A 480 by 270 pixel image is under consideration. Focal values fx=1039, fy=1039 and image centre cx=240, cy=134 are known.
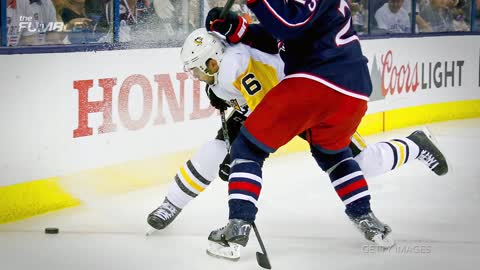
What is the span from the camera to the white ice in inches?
144

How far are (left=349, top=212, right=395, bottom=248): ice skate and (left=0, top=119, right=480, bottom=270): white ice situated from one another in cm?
5

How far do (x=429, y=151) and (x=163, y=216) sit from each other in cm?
111

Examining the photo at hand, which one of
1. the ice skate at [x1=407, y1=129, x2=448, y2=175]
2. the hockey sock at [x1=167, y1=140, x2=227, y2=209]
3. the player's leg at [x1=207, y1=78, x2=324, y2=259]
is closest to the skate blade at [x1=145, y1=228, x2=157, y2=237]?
the hockey sock at [x1=167, y1=140, x2=227, y2=209]

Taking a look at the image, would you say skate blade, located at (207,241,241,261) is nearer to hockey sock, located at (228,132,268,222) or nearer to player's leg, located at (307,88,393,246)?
hockey sock, located at (228,132,268,222)

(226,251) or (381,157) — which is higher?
(381,157)

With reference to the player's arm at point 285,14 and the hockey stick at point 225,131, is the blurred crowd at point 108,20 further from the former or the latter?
the player's arm at point 285,14

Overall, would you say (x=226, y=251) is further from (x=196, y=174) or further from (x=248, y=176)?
(x=196, y=174)

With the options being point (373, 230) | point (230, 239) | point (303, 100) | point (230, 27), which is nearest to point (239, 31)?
point (230, 27)

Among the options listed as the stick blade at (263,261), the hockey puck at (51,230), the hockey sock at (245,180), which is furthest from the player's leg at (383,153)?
the hockey puck at (51,230)

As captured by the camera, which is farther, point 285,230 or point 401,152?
point 285,230

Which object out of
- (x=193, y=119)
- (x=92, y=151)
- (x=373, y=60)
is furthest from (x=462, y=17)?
(x=92, y=151)

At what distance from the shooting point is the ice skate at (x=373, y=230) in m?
3.84

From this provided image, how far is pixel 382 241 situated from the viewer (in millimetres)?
3840

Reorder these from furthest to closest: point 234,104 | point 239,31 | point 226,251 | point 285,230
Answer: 1. point 285,230
2. point 234,104
3. point 239,31
4. point 226,251
